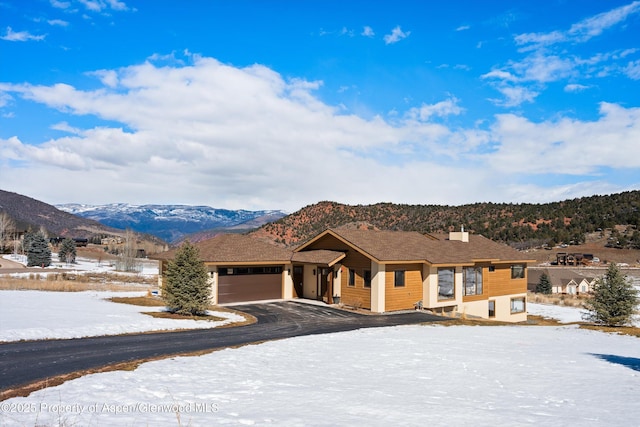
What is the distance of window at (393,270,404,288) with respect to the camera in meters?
28.5

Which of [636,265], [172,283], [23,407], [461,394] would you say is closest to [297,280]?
[172,283]

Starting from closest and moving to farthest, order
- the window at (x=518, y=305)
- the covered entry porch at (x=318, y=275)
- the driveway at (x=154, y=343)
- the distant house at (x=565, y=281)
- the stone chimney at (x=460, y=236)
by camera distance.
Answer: the driveway at (x=154, y=343) → the covered entry porch at (x=318, y=275) → the stone chimney at (x=460, y=236) → the window at (x=518, y=305) → the distant house at (x=565, y=281)

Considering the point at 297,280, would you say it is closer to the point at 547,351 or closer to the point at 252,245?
the point at 252,245

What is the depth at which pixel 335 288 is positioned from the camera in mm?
30766

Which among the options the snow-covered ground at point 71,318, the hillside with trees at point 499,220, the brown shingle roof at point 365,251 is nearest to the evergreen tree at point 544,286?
the hillside with trees at point 499,220

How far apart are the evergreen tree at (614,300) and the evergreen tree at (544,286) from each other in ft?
127

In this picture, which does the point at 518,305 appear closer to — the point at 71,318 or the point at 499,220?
the point at 71,318

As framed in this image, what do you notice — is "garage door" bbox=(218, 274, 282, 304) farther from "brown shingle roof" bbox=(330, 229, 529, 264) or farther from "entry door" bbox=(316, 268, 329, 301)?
"brown shingle roof" bbox=(330, 229, 529, 264)

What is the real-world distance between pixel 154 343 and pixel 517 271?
31.1 metres

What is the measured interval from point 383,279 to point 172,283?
1221 cm

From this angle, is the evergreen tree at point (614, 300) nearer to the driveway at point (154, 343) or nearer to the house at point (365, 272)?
the house at point (365, 272)

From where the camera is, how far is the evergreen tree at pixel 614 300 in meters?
26.8

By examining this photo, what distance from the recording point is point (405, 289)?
28984 millimetres

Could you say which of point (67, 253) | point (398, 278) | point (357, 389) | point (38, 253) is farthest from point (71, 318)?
point (67, 253)
